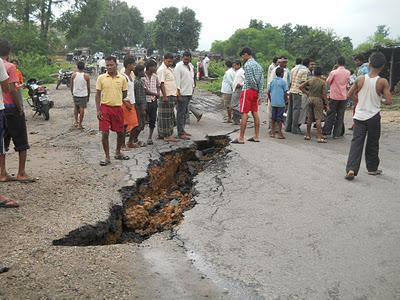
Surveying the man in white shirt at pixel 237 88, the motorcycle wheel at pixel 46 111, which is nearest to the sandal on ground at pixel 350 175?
the man in white shirt at pixel 237 88

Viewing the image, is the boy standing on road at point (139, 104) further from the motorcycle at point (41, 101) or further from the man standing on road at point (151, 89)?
the motorcycle at point (41, 101)

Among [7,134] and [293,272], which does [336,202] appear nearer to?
[293,272]

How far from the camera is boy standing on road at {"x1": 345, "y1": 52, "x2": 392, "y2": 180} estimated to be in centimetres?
594

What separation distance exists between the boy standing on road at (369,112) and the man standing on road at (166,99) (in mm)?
3506

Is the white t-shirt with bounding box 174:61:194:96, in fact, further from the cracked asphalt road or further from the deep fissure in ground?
the cracked asphalt road

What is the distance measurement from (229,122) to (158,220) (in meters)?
6.52

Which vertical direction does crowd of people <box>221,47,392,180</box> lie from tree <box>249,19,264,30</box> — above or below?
below

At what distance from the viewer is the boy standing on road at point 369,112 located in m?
5.94

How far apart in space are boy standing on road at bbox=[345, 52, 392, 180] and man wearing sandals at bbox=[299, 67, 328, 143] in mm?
2600

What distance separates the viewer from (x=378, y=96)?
19.9 feet

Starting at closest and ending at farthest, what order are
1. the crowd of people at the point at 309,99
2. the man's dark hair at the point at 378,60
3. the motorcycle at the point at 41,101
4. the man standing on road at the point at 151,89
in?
1. the man's dark hair at the point at 378,60
2. the crowd of people at the point at 309,99
3. the man standing on road at the point at 151,89
4. the motorcycle at the point at 41,101

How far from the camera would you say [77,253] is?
12.0ft

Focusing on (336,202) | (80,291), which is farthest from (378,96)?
(80,291)

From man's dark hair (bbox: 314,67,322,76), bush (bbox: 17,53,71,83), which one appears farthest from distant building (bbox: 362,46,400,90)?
bush (bbox: 17,53,71,83)
